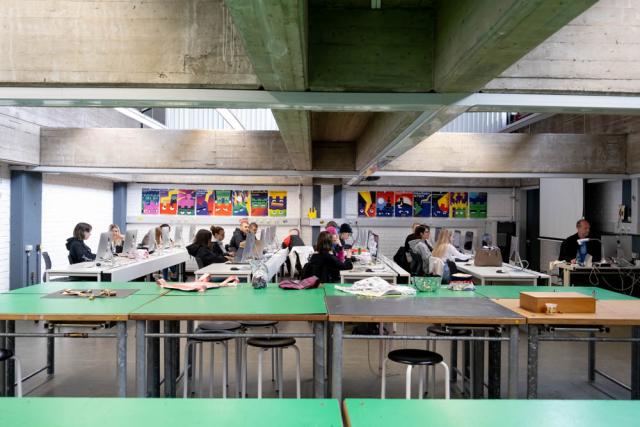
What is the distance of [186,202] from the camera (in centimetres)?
1206

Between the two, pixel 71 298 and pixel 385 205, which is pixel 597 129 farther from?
pixel 71 298

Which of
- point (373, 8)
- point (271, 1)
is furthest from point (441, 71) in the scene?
point (271, 1)

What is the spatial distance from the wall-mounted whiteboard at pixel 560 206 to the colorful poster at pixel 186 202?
330 inches

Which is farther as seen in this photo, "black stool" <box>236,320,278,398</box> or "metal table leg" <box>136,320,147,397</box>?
"black stool" <box>236,320,278,398</box>

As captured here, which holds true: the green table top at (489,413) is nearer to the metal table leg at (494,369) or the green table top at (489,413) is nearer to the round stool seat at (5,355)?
the metal table leg at (494,369)

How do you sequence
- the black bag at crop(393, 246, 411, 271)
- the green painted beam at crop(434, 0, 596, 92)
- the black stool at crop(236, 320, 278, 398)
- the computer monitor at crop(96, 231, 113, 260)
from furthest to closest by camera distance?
the black bag at crop(393, 246, 411, 271), the computer monitor at crop(96, 231, 113, 260), the black stool at crop(236, 320, 278, 398), the green painted beam at crop(434, 0, 596, 92)

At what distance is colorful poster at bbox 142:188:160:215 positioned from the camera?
1206cm

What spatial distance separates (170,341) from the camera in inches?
153

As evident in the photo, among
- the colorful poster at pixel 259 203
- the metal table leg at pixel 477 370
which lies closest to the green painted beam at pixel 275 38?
the metal table leg at pixel 477 370

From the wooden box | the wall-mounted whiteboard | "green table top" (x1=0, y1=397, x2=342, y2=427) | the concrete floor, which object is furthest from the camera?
the wall-mounted whiteboard

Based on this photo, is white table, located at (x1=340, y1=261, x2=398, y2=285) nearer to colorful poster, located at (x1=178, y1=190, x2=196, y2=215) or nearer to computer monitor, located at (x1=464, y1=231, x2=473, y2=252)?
computer monitor, located at (x1=464, y1=231, x2=473, y2=252)

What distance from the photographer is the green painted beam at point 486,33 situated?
6.47ft

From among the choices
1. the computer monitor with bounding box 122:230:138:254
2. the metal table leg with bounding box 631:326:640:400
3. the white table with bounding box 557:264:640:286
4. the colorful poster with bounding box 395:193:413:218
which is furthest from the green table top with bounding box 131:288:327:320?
the colorful poster with bounding box 395:193:413:218

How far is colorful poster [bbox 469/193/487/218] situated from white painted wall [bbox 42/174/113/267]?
9.16 metres
